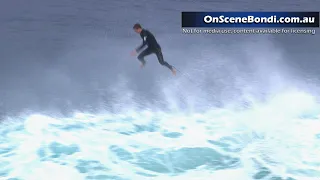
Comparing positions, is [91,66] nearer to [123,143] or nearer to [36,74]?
[36,74]

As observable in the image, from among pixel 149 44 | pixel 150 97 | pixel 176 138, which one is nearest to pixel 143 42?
pixel 149 44

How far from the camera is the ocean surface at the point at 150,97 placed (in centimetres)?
935

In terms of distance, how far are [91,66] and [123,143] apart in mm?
2993

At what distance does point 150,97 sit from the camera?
1134 centimetres

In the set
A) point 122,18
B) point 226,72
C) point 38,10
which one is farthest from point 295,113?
point 38,10

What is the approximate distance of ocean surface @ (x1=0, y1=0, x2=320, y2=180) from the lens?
30.7 feet

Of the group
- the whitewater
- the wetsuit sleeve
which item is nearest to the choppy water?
the whitewater

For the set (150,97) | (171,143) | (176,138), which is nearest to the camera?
(171,143)

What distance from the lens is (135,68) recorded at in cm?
1184

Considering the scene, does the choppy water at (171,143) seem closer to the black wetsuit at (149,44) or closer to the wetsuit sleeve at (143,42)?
the black wetsuit at (149,44)

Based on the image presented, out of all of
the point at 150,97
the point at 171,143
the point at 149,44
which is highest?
the point at 149,44

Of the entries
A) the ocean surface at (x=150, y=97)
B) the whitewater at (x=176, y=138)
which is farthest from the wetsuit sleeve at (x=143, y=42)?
the whitewater at (x=176, y=138)

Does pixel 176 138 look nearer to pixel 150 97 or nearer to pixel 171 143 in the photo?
pixel 171 143

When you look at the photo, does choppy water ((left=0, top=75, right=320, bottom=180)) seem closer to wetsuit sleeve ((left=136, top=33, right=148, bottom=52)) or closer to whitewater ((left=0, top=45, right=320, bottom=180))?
whitewater ((left=0, top=45, right=320, bottom=180))
